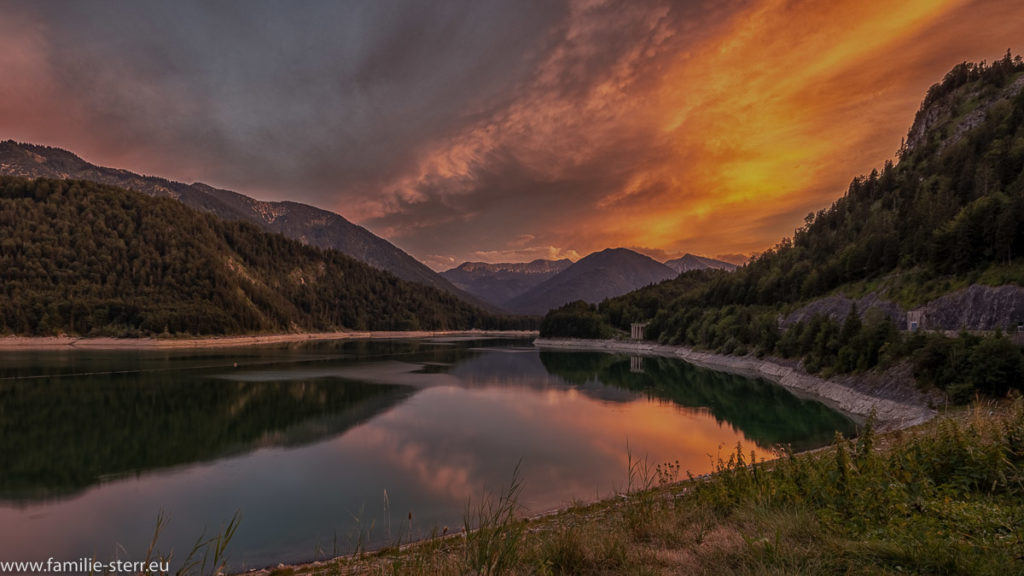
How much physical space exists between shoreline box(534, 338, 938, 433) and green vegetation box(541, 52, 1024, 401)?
1344mm

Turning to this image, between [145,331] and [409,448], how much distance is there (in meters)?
112

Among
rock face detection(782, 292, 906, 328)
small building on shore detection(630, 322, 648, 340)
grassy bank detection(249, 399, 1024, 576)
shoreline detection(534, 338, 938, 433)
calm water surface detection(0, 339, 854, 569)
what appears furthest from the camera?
small building on shore detection(630, 322, 648, 340)

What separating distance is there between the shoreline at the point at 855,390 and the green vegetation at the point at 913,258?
134 centimetres

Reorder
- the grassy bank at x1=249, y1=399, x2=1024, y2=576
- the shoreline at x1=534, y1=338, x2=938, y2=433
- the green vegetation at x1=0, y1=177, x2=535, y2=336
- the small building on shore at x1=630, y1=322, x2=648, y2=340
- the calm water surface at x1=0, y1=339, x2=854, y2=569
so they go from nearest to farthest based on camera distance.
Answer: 1. the grassy bank at x1=249, y1=399, x2=1024, y2=576
2. the calm water surface at x1=0, y1=339, x2=854, y2=569
3. the shoreline at x1=534, y1=338, x2=938, y2=433
4. the green vegetation at x1=0, y1=177, x2=535, y2=336
5. the small building on shore at x1=630, y1=322, x2=648, y2=340

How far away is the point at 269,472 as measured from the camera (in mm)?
21828

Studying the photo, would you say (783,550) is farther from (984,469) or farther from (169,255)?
(169,255)

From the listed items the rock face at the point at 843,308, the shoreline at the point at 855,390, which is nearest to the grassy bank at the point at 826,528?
the shoreline at the point at 855,390

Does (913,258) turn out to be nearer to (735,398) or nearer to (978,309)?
(978,309)

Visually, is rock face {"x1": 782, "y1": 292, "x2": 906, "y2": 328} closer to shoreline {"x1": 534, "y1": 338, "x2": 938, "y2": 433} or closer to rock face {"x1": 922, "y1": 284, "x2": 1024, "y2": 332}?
rock face {"x1": 922, "y1": 284, "x2": 1024, "y2": 332}

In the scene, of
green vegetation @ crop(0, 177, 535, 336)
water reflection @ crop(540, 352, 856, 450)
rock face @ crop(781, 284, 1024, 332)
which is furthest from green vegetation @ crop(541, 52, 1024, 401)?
green vegetation @ crop(0, 177, 535, 336)

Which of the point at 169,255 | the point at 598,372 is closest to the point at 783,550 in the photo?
the point at 598,372

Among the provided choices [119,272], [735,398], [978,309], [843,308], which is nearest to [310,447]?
[735,398]

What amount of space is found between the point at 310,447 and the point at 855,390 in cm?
3887

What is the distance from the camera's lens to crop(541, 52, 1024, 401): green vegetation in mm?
33994
